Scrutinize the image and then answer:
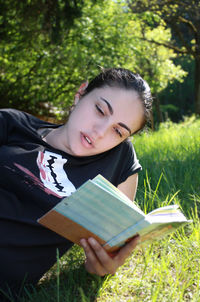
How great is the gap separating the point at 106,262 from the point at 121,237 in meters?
0.25

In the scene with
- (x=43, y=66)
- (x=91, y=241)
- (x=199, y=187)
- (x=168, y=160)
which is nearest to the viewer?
(x=91, y=241)

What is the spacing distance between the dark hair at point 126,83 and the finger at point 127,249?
0.87m

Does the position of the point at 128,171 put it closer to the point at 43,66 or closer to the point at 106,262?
the point at 106,262

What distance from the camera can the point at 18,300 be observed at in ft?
4.63

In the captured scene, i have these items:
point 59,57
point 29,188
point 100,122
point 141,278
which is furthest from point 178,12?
point 141,278

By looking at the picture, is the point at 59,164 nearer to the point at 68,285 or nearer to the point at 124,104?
the point at 124,104

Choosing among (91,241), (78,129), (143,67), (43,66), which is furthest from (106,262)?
(143,67)

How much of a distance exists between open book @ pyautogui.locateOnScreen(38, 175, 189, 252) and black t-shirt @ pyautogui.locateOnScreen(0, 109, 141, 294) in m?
0.33

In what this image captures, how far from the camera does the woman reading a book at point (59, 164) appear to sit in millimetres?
1460

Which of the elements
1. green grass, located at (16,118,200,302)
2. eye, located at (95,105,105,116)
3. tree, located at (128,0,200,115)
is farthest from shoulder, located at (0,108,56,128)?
tree, located at (128,0,200,115)

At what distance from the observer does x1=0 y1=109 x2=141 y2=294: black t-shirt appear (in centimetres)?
147

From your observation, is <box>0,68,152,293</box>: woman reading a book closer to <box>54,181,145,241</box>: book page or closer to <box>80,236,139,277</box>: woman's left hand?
<box>80,236,139,277</box>: woman's left hand

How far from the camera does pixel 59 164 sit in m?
1.70

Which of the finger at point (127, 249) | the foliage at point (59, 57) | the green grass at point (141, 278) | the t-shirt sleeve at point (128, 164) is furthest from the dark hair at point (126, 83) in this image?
the foliage at point (59, 57)
